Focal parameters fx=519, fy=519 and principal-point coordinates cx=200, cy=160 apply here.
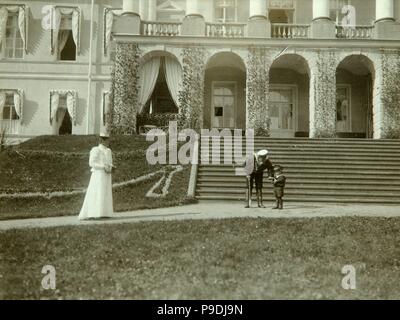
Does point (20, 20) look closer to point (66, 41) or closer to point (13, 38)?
point (13, 38)

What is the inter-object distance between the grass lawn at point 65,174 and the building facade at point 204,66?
343 cm

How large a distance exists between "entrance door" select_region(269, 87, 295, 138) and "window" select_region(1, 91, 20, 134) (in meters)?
14.3

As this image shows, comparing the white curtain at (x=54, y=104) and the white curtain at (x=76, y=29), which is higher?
the white curtain at (x=76, y=29)

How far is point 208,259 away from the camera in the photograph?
8258 millimetres

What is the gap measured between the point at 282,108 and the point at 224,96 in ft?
10.5

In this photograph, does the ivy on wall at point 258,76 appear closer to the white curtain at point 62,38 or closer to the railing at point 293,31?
the railing at point 293,31

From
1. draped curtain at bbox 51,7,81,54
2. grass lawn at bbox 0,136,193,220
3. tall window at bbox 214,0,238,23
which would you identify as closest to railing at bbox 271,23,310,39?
tall window at bbox 214,0,238,23

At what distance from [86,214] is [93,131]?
18.1 m

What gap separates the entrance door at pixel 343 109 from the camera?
27.8 meters

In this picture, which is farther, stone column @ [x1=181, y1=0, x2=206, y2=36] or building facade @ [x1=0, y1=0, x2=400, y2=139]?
stone column @ [x1=181, y1=0, x2=206, y2=36]

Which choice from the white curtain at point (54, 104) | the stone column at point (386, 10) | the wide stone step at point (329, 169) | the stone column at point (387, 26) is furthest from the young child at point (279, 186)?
the white curtain at point (54, 104)

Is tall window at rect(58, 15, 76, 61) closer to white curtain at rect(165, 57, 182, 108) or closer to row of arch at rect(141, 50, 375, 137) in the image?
row of arch at rect(141, 50, 375, 137)

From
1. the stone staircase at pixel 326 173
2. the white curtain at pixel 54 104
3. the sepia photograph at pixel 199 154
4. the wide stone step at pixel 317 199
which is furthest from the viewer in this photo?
the white curtain at pixel 54 104

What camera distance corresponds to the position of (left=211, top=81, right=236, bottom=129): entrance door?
28.0 m
